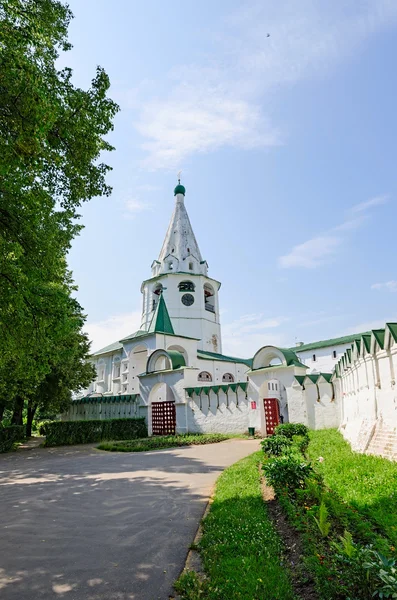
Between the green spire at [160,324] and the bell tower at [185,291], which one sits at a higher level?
the bell tower at [185,291]

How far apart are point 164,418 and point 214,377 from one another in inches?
382

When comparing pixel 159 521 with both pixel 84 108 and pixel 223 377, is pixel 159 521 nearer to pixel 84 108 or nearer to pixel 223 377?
pixel 84 108

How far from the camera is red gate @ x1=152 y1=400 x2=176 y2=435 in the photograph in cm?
1998

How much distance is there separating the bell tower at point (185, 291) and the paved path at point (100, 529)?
23.2m

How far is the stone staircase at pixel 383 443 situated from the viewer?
21.6ft

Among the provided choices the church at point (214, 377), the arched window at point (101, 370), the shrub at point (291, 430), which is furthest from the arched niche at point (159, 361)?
the arched window at point (101, 370)

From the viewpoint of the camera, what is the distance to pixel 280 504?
539cm

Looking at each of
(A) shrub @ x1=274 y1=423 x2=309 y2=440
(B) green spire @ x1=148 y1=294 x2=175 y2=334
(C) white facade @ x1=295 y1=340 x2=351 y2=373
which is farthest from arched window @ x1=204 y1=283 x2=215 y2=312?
(A) shrub @ x1=274 y1=423 x2=309 y2=440

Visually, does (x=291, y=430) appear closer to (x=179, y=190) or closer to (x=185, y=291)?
(x=185, y=291)

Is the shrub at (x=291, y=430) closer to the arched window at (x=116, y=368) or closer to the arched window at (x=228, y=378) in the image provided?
the arched window at (x=228, y=378)

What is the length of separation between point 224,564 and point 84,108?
23.1ft

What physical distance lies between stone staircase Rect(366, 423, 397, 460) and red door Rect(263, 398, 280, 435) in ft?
30.0

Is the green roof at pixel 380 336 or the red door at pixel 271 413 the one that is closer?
the green roof at pixel 380 336

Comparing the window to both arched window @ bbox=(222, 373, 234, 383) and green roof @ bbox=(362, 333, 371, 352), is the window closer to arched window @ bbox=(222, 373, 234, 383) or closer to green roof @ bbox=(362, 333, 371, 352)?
arched window @ bbox=(222, 373, 234, 383)
